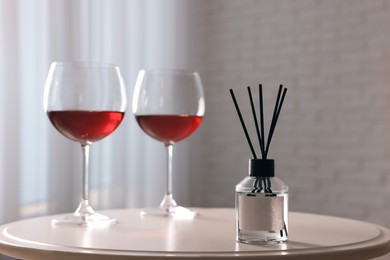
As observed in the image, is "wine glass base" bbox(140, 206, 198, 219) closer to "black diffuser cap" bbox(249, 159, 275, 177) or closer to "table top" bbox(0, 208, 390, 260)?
"table top" bbox(0, 208, 390, 260)

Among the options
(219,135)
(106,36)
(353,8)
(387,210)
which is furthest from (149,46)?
(387,210)

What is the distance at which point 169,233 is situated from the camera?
44.5 inches

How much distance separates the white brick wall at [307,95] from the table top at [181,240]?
5.98 ft

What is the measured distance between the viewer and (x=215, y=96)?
3.62 metres

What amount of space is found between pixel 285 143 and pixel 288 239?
2.30 meters

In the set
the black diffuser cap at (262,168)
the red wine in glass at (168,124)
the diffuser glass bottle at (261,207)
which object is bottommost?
the diffuser glass bottle at (261,207)

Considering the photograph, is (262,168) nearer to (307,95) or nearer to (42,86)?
(42,86)

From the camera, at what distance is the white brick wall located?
303 centimetres

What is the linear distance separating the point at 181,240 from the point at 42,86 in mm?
1848

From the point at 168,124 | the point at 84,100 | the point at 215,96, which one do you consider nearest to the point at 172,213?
the point at 168,124

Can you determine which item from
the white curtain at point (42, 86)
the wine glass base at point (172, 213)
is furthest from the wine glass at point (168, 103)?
the white curtain at point (42, 86)

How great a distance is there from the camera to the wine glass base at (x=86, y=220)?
1226 mm

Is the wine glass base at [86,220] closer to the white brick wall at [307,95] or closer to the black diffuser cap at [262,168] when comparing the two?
the black diffuser cap at [262,168]

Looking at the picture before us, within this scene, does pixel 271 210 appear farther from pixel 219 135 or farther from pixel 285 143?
pixel 219 135
